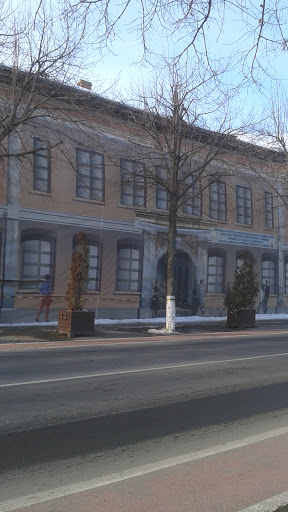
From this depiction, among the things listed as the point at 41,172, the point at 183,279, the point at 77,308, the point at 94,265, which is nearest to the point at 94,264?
the point at 94,265

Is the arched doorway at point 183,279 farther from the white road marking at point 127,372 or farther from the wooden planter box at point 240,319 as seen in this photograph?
the white road marking at point 127,372

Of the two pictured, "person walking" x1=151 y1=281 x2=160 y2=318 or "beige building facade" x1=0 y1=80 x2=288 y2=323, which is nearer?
"beige building facade" x1=0 y1=80 x2=288 y2=323

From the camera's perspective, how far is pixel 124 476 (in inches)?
183

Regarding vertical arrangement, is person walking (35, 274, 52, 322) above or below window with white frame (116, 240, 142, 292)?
below

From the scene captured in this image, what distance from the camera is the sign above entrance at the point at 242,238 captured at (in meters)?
27.2

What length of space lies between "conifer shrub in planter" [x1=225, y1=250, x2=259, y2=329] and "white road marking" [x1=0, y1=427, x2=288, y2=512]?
1587cm

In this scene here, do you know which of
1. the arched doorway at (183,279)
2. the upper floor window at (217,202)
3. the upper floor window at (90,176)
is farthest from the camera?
the upper floor window at (217,202)

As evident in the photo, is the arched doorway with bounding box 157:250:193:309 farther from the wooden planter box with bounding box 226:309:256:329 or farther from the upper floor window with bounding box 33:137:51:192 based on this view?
the upper floor window with bounding box 33:137:51:192

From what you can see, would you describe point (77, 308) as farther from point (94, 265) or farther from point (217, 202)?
point (217, 202)

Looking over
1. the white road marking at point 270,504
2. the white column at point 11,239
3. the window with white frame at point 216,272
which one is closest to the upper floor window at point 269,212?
the window with white frame at point 216,272

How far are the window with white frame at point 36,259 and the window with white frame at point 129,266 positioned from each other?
11.1 feet

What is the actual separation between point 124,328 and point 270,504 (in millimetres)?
15568

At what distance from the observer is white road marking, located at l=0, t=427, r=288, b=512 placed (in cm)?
403

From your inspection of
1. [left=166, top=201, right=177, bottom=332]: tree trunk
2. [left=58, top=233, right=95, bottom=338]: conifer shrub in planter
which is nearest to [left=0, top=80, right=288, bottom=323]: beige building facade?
[left=166, top=201, right=177, bottom=332]: tree trunk
